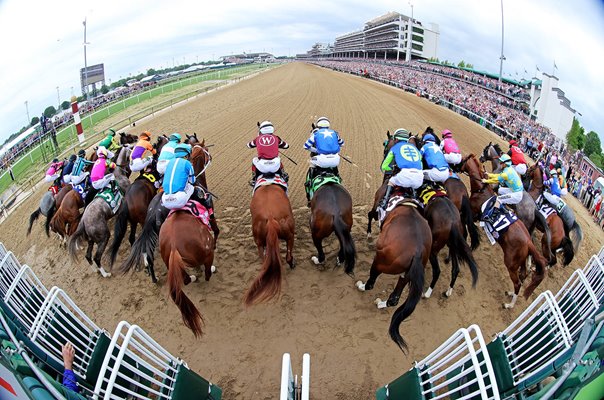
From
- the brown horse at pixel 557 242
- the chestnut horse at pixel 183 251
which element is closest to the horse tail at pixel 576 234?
the brown horse at pixel 557 242

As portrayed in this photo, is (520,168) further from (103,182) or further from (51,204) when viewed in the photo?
(51,204)

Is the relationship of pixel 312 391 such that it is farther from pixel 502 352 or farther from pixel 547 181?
pixel 547 181

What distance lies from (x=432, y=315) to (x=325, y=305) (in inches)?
62.9

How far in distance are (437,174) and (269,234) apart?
2.90 metres

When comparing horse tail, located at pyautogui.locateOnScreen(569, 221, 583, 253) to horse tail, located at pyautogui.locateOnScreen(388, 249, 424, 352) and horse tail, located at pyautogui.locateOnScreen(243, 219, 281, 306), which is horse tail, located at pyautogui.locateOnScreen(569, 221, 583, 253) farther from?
horse tail, located at pyautogui.locateOnScreen(243, 219, 281, 306)

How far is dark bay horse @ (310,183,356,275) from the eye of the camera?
4.91 metres

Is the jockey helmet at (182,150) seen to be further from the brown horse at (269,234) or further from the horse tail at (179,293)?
the horse tail at (179,293)

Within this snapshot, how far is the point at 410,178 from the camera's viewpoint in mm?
4930

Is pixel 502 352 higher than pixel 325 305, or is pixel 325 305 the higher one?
pixel 502 352

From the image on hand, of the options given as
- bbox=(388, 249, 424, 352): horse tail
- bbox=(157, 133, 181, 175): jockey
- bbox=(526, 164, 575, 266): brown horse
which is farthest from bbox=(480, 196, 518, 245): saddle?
bbox=(157, 133, 181, 175): jockey

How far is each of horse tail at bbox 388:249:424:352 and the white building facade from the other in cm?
1093

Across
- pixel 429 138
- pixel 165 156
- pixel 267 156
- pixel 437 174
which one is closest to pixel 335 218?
pixel 267 156

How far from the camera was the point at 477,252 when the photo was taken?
6.36m

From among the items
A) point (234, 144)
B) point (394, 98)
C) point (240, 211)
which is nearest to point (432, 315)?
point (240, 211)
